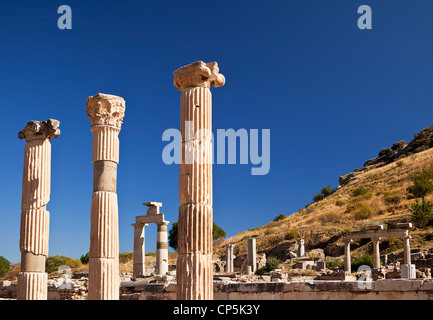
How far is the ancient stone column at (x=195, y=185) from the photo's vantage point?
10.7 metres

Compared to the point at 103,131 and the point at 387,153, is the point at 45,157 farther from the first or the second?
the point at 387,153

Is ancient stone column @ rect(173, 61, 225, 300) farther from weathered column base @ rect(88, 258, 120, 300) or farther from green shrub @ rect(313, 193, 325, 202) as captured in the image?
green shrub @ rect(313, 193, 325, 202)

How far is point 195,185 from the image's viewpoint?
11.0 meters

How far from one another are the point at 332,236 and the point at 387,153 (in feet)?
146

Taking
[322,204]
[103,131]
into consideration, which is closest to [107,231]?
[103,131]

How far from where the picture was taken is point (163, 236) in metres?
30.0

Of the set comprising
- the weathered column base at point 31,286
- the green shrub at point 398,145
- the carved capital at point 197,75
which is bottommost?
the weathered column base at point 31,286

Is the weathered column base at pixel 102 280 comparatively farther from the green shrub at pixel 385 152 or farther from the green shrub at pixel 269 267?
the green shrub at pixel 385 152

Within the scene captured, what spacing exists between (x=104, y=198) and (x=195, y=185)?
13.0ft

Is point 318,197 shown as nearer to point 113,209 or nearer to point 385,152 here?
point 385,152

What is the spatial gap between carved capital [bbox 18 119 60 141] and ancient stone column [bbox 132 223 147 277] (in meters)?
15.3

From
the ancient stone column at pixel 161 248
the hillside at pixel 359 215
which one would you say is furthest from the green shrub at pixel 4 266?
the ancient stone column at pixel 161 248
